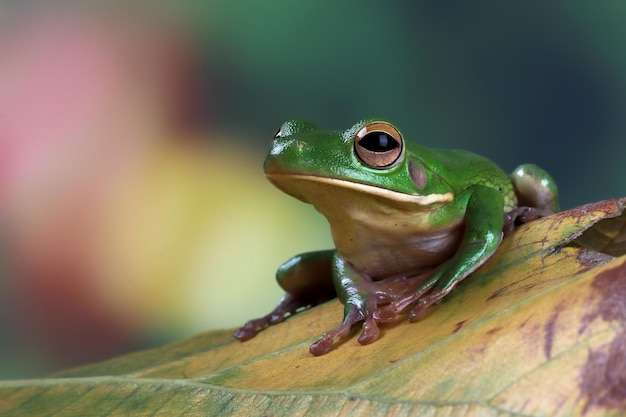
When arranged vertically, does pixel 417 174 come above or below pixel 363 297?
above

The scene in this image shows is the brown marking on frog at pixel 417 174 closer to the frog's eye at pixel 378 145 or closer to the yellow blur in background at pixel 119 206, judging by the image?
the frog's eye at pixel 378 145

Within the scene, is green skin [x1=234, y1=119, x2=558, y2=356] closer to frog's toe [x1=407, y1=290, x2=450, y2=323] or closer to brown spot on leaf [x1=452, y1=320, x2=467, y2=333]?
frog's toe [x1=407, y1=290, x2=450, y2=323]

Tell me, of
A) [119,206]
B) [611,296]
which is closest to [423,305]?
[611,296]

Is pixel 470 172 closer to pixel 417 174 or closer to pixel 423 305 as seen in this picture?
pixel 417 174

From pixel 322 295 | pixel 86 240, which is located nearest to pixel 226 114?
A: pixel 86 240

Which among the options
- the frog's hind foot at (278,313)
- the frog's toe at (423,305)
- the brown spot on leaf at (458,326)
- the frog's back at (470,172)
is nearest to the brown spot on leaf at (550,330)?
the brown spot on leaf at (458,326)

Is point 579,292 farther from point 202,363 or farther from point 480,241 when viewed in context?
point 202,363
